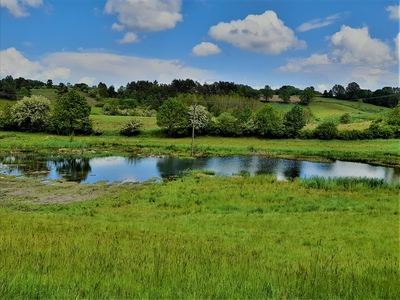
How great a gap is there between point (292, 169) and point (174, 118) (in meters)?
39.0

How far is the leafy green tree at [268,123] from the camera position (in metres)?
73.1

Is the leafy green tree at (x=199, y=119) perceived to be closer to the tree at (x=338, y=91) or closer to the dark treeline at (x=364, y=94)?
the dark treeline at (x=364, y=94)

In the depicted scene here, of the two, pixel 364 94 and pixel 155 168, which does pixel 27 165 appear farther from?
pixel 364 94

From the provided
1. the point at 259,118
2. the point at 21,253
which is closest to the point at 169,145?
the point at 259,118

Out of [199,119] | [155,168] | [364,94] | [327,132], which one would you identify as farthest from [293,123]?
[364,94]

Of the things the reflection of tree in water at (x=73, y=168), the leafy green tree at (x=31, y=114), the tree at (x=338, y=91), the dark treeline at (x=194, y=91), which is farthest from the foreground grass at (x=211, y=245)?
the tree at (x=338, y=91)

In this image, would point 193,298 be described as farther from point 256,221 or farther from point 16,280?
point 256,221

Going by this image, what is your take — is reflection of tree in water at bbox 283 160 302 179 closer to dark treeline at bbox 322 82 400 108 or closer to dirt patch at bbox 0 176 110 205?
dirt patch at bbox 0 176 110 205

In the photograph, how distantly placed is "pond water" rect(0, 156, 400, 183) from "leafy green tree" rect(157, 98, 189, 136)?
2533 cm

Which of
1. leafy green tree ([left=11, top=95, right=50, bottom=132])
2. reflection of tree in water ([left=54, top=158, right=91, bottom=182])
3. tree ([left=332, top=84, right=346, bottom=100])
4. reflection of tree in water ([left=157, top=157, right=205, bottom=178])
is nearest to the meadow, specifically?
reflection of tree in water ([left=54, top=158, right=91, bottom=182])

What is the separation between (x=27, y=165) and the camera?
39.4 meters

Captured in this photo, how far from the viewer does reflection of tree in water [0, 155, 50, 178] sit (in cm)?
3478

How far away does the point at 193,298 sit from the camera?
3678mm

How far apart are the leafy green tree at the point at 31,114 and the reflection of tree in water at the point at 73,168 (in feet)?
110
